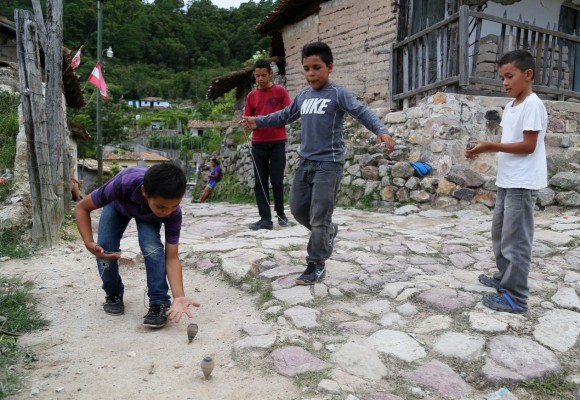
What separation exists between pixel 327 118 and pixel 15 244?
327 centimetres

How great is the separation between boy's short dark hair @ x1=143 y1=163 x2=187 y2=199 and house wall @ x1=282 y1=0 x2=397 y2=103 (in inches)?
254

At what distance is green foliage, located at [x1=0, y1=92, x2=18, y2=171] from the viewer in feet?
19.5

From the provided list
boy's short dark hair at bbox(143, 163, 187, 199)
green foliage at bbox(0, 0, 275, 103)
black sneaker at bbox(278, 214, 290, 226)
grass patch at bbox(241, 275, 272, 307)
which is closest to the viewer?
boy's short dark hair at bbox(143, 163, 187, 199)

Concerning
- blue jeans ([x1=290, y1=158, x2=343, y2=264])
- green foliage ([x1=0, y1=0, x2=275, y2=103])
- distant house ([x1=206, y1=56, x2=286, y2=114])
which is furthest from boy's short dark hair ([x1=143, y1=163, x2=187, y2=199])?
green foliage ([x1=0, y1=0, x2=275, y2=103])

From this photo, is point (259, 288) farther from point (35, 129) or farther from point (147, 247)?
point (35, 129)

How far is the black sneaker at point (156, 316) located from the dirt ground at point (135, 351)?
46mm

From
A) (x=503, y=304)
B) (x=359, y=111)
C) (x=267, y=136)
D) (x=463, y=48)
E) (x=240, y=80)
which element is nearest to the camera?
(x=503, y=304)

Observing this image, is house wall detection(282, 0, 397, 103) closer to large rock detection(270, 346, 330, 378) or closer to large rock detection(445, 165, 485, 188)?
large rock detection(445, 165, 485, 188)

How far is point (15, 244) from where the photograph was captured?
4.25m

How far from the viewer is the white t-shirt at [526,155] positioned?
8.17ft

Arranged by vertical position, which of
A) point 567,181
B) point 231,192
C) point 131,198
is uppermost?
point 131,198

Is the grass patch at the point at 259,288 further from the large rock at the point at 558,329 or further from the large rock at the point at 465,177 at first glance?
the large rock at the point at 465,177

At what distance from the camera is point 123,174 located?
2461 mm

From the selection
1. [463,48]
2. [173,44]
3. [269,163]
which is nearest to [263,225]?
[269,163]
